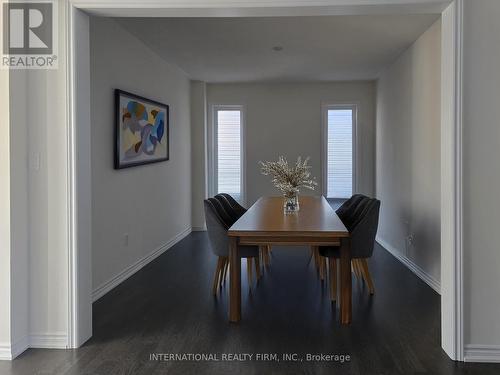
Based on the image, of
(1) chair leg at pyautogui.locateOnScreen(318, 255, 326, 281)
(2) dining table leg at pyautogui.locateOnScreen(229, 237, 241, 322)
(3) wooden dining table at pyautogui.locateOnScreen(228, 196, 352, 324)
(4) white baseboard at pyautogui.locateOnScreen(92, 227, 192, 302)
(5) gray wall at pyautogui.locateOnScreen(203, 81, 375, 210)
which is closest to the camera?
(3) wooden dining table at pyautogui.locateOnScreen(228, 196, 352, 324)

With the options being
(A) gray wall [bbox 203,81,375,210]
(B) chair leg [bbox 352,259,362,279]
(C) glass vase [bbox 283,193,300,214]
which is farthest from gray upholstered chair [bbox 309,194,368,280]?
(A) gray wall [bbox 203,81,375,210]

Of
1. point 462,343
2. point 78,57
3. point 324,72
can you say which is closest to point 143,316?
point 78,57

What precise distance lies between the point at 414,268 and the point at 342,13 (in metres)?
3.13

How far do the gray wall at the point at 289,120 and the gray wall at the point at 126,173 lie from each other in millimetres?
1483

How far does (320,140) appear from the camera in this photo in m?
8.10

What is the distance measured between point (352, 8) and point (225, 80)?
5100 millimetres

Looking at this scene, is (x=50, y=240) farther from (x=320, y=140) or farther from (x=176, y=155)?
(x=320, y=140)

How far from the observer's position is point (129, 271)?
16.3 ft

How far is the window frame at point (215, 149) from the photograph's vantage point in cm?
826

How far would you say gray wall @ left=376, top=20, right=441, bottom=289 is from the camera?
4.55 m

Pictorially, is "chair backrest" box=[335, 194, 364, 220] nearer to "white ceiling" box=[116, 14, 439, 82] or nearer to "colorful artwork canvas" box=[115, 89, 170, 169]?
"white ceiling" box=[116, 14, 439, 82]

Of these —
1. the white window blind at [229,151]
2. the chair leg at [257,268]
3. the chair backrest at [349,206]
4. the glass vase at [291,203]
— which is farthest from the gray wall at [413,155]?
the white window blind at [229,151]

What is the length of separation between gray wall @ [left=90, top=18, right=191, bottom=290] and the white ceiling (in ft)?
0.84

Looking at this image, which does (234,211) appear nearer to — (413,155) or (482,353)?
(413,155)
